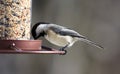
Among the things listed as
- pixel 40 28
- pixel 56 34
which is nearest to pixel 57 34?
pixel 56 34

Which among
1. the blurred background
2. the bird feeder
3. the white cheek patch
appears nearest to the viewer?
the bird feeder

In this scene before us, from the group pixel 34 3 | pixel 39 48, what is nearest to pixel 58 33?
pixel 39 48

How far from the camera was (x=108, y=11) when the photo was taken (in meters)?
4.50

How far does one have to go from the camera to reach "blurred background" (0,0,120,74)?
436cm

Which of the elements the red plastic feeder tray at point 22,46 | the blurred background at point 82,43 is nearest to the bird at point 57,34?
the red plastic feeder tray at point 22,46

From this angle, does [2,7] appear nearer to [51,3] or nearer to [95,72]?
[51,3]

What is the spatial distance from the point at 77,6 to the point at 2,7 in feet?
5.86

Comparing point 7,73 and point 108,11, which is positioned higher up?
point 108,11

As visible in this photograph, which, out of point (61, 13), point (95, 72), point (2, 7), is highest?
point (2, 7)

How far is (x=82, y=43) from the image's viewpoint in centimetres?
448

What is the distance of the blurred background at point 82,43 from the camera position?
172 inches

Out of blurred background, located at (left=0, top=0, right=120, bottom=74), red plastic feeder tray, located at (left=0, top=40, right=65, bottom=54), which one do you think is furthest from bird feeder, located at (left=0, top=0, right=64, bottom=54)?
blurred background, located at (left=0, top=0, right=120, bottom=74)

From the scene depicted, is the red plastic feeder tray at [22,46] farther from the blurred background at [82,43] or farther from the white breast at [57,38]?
the blurred background at [82,43]

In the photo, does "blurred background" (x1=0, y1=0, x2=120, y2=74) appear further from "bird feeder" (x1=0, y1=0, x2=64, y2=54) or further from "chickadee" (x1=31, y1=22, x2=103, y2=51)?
"bird feeder" (x1=0, y1=0, x2=64, y2=54)
